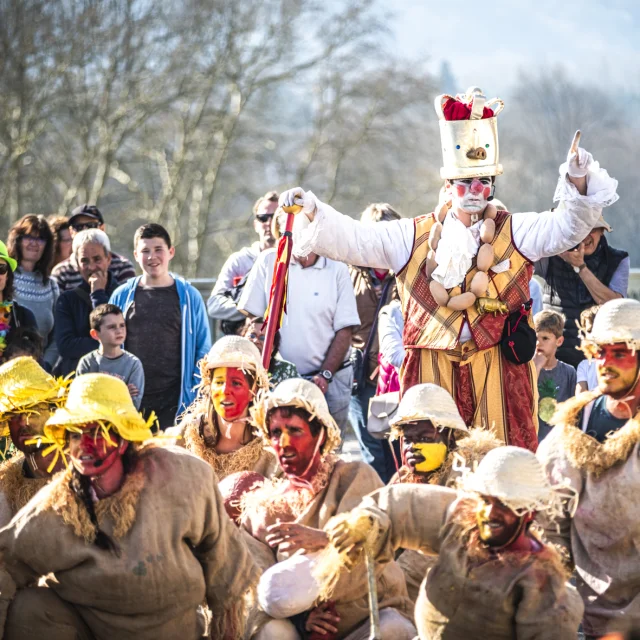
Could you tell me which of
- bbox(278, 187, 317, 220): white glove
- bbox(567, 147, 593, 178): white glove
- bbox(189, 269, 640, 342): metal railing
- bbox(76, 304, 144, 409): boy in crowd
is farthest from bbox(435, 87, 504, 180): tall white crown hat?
bbox(189, 269, 640, 342): metal railing

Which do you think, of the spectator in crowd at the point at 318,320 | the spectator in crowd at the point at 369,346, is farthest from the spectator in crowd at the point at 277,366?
the spectator in crowd at the point at 369,346

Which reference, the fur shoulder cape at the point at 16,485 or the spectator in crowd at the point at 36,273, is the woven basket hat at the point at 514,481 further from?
the spectator in crowd at the point at 36,273

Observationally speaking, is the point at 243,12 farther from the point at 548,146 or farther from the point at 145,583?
the point at 145,583

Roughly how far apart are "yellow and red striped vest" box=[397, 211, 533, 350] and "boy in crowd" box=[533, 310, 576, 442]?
1376 millimetres

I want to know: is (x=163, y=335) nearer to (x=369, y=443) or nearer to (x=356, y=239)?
(x=369, y=443)

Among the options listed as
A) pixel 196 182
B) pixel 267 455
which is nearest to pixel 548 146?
pixel 196 182

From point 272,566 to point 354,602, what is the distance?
31 centimetres

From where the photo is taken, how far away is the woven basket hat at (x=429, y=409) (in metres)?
4.81

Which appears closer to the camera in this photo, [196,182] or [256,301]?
[256,301]

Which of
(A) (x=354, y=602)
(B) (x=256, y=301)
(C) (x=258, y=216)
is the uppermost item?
(C) (x=258, y=216)

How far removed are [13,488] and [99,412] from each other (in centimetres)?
83

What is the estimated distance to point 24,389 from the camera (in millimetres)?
4895

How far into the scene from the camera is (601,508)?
14.5 feet

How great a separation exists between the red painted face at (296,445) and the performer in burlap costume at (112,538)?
1.17 ft
